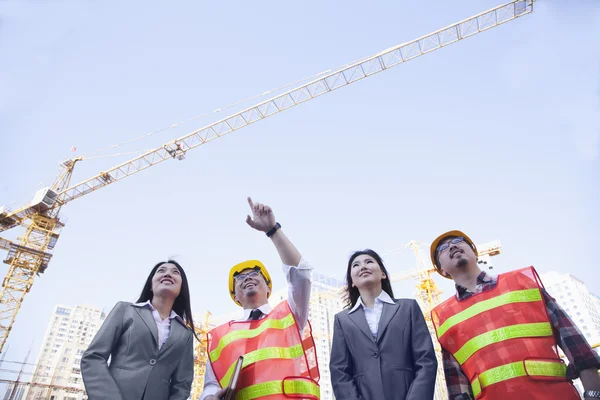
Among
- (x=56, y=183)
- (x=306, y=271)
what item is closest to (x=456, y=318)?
(x=306, y=271)

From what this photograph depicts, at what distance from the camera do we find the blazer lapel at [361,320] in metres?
2.93

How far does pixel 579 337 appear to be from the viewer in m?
2.57

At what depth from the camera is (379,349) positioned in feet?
9.22

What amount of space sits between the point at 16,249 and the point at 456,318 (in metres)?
31.3

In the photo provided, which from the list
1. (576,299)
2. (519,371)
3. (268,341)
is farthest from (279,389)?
(576,299)

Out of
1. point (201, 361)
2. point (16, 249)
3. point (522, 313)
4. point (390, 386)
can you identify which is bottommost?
point (390, 386)

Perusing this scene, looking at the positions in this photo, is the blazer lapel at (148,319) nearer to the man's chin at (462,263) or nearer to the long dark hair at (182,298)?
the long dark hair at (182,298)

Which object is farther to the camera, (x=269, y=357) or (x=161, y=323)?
(x=161, y=323)

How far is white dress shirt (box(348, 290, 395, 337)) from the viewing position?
304 cm

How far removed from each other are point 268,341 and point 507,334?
1.68 m

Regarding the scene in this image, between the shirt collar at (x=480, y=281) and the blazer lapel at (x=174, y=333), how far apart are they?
2.25 meters

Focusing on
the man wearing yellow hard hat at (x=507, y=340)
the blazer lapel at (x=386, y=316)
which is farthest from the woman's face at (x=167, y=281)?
the man wearing yellow hard hat at (x=507, y=340)

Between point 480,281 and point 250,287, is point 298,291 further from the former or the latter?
point 480,281

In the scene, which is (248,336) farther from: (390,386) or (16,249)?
(16,249)
